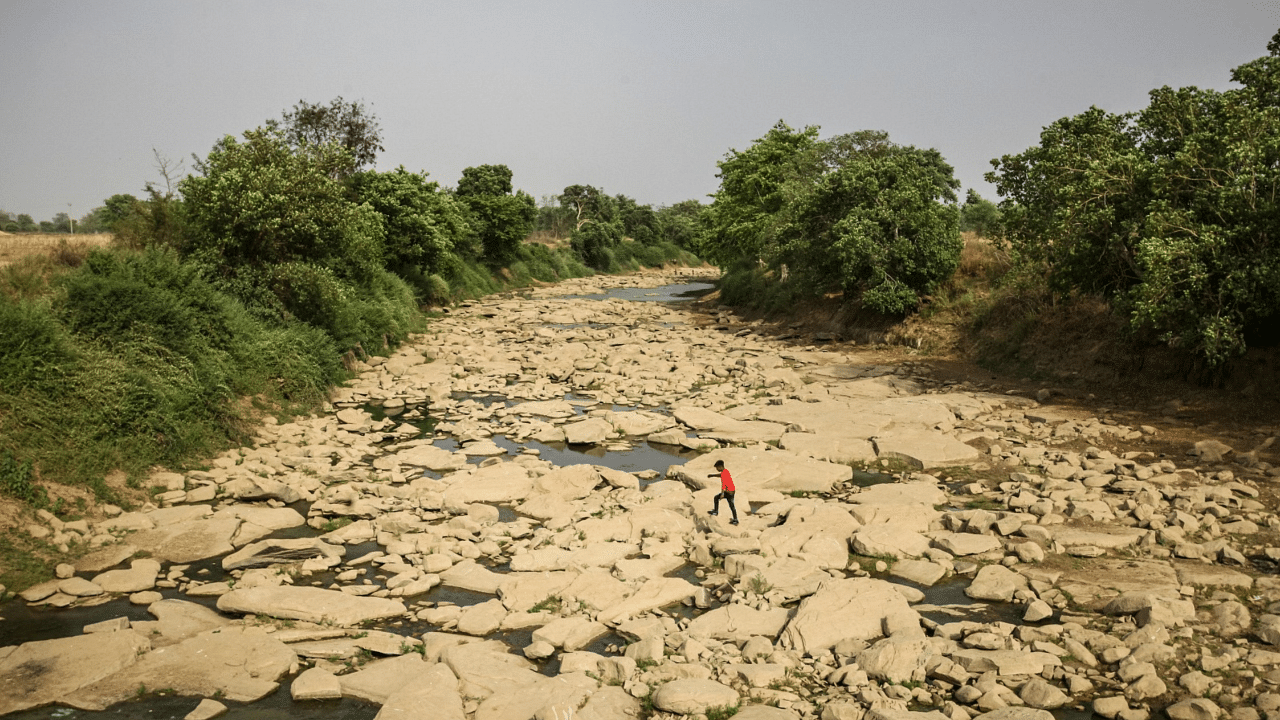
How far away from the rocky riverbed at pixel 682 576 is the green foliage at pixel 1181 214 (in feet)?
10.8

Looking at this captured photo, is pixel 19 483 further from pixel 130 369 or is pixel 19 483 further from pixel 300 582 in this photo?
pixel 300 582

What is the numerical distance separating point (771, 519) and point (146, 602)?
990cm

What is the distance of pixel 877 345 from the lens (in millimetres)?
33531

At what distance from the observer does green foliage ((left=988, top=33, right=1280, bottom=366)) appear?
17688 millimetres

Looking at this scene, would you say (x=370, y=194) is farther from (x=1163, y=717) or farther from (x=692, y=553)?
(x=1163, y=717)

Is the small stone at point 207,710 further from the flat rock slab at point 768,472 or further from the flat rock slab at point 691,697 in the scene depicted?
the flat rock slab at point 768,472

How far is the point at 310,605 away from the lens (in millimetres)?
10906

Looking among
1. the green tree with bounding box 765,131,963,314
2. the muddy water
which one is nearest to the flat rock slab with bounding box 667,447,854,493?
the muddy water

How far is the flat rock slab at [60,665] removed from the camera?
8.71m

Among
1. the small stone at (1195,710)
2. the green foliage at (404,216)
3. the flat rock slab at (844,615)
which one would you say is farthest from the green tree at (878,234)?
the small stone at (1195,710)

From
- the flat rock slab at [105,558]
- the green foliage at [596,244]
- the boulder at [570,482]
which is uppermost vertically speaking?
the green foliage at [596,244]

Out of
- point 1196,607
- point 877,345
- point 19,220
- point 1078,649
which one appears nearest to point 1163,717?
point 1078,649

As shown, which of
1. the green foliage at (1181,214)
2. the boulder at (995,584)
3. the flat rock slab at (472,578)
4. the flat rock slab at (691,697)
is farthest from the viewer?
the green foliage at (1181,214)

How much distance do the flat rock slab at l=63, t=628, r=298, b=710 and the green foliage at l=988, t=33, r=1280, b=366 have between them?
60.9 ft
